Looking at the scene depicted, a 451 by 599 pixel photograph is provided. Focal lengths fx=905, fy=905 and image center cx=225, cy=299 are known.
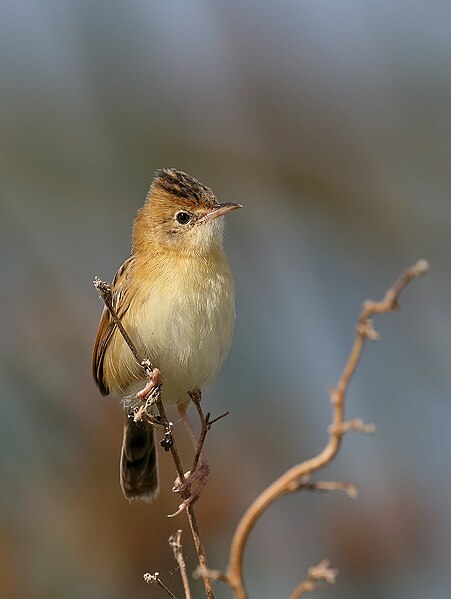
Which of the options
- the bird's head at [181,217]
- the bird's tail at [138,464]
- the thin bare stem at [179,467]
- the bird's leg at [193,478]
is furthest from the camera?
the bird's tail at [138,464]

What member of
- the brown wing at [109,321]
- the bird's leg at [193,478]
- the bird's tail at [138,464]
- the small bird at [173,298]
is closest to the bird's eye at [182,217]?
the small bird at [173,298]

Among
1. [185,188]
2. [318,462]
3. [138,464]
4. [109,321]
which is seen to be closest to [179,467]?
[318,462]

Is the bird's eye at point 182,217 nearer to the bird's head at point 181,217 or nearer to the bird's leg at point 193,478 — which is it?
the bird's head at point 181,217

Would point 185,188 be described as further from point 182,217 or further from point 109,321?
point 109,321

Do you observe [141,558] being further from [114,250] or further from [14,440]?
[114,250]

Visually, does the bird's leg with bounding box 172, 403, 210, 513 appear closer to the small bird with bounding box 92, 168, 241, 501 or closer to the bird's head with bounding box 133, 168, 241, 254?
the small bird with bounding box 92, 168, 241, 501

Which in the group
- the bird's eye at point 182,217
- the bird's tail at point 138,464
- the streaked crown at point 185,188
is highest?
the streaked crown at point 185,188
